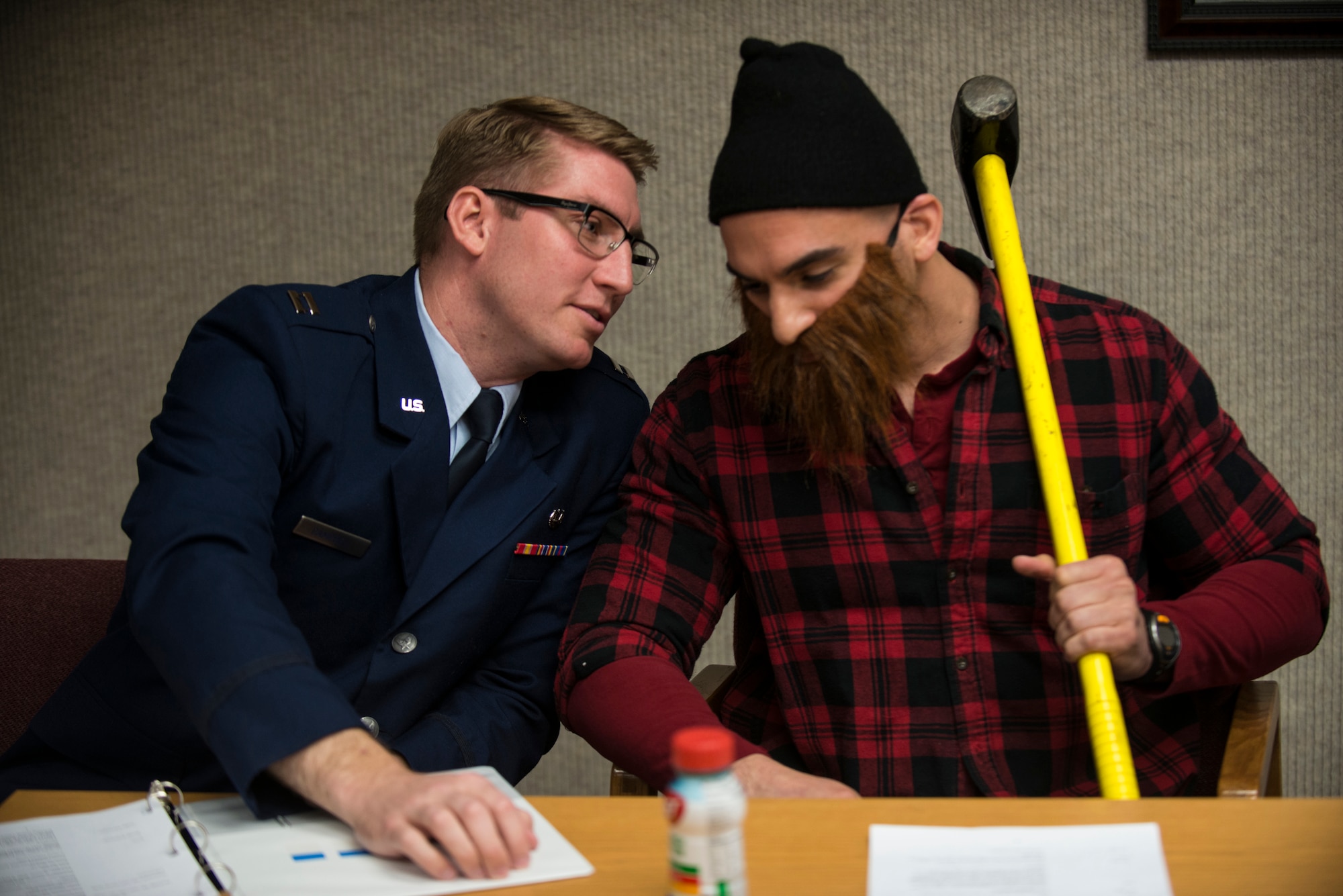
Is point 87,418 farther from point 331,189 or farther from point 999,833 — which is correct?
point 999,833

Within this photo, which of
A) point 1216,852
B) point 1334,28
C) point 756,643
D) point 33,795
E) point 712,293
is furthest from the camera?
point 712,293

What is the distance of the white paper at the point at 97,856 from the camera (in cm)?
92

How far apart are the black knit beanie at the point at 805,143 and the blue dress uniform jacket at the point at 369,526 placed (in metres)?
0.51

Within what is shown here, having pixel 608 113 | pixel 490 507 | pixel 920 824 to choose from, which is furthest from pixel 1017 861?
pixel 608 113

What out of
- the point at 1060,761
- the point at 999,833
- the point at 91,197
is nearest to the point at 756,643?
the point at 1060,761

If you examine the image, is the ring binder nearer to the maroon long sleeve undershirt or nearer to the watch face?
the maroon long sleeve undershirt

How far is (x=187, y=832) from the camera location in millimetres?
1010

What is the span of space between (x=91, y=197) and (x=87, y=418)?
1.63 ft

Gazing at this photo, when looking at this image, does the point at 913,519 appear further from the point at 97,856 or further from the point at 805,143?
the point at 97,856

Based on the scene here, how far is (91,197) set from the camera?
248 centimetres

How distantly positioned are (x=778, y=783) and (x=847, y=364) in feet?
1.70

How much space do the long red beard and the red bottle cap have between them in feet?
2.52

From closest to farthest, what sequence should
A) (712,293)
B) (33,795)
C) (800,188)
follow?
(33,795), (800,188), (712,293)

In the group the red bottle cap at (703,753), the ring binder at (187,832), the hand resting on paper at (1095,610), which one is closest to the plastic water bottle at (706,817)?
the red bottle cap at (703,753)
